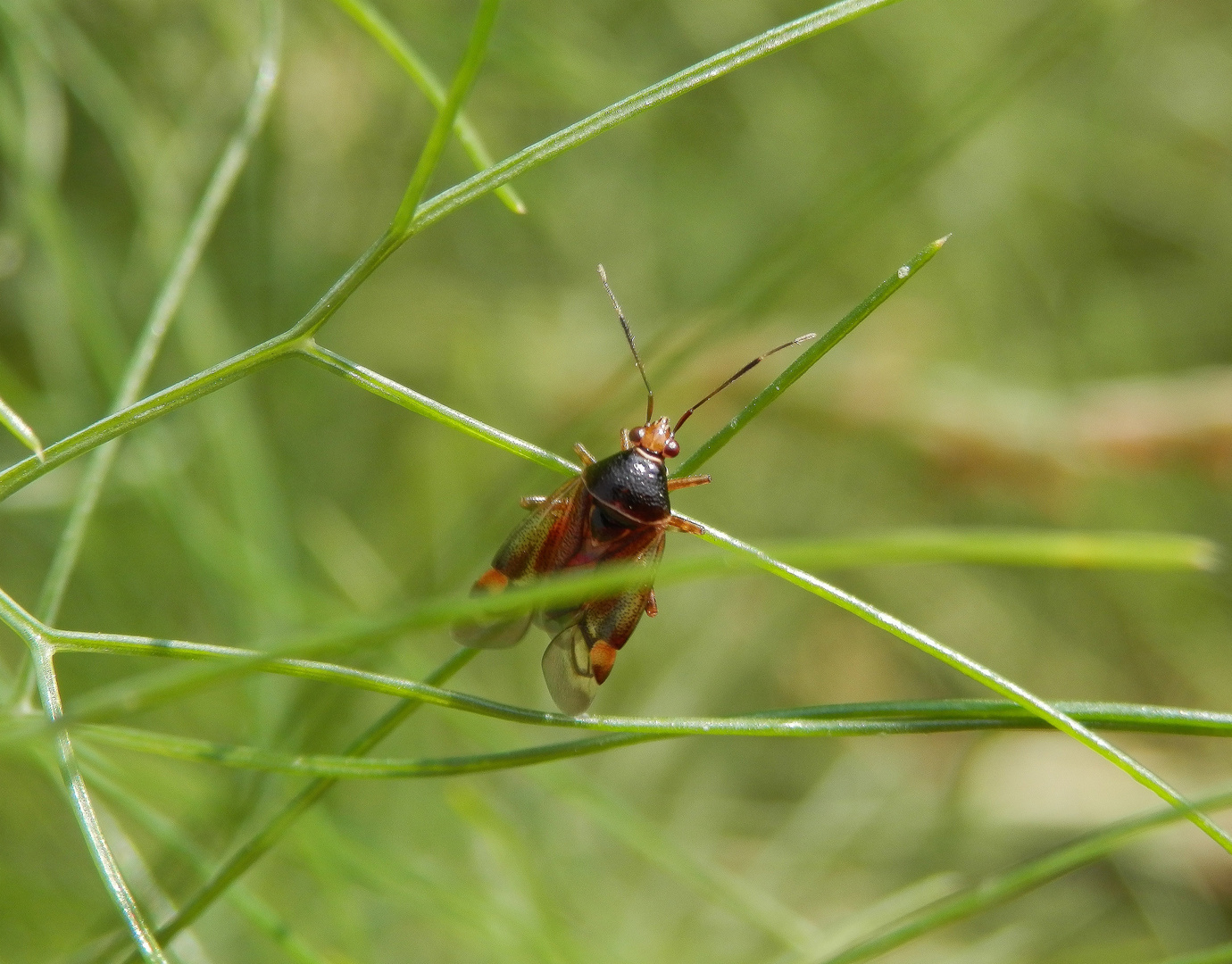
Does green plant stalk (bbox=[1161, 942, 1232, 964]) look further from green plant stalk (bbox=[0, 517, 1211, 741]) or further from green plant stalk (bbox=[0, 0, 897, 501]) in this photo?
green plant stalk (bbox=[0, 0, 897, 501])

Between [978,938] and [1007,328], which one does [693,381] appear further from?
[978,938]

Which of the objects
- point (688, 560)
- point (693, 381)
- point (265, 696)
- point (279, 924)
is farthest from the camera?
point (693, 381)

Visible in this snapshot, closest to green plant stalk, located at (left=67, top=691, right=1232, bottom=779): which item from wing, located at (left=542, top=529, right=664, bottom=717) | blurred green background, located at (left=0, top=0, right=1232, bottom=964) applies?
wing, located at (left=542, top=529, right=664, bottom=717)

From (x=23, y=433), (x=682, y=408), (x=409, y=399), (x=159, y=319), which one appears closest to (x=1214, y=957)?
(x=409, y=399)


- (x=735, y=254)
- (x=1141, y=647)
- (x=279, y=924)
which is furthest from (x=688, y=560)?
(x=1141, y=647)

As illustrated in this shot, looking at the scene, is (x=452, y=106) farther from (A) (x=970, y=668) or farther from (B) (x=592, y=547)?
(B) (x=592, y=547)

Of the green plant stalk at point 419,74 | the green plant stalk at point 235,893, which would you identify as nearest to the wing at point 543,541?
the green plant stalk at point 235,893
